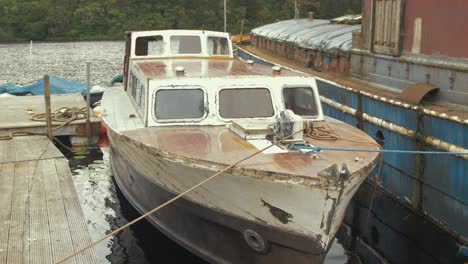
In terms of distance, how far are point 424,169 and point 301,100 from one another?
2.60 meters

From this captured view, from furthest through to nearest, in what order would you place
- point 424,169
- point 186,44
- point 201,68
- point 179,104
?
point 186,44 < point 201,68 < point 424,169 < point 179,104

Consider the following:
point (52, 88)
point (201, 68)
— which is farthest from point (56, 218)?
point (52, 88)

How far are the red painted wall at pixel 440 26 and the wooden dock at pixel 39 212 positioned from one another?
7336mm

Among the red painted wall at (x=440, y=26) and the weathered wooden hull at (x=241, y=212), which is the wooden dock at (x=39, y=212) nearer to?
the weathered wooden hull at (x=241, y=212)

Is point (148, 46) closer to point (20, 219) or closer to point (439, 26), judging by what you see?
point (20, 219)

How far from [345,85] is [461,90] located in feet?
12.3

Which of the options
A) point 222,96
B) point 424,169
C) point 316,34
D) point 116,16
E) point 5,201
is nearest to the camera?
point 222,96

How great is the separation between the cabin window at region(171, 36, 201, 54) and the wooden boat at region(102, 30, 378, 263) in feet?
7.84

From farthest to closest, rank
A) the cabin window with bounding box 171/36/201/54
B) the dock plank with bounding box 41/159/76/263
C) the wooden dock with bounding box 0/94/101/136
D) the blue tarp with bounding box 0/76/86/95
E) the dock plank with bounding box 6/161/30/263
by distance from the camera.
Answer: the blue tarp with bounding box 0/76/86/95 < the wooden dock with bounding box 0/94/101/136 < the cabin window with bounding box 171/36/201/54 < the dock plank with bounding box 41/159/76/263 < the dock plank with bounding box 6/161/30/263

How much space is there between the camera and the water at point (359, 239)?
10.1 meters

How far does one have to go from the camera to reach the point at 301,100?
1034 centimetres

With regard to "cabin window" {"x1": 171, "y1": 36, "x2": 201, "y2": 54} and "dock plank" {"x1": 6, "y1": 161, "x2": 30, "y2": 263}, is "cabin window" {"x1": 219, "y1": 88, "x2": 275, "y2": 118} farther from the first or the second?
"cabin window" {"x1": 171, "y1": 36, "x2": 201, "y2": 54}

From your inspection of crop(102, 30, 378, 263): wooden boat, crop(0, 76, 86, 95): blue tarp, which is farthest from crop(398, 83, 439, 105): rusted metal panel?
crop(0, 76, 86, 95): blue tarp

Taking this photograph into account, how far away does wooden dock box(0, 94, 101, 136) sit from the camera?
663 inches
